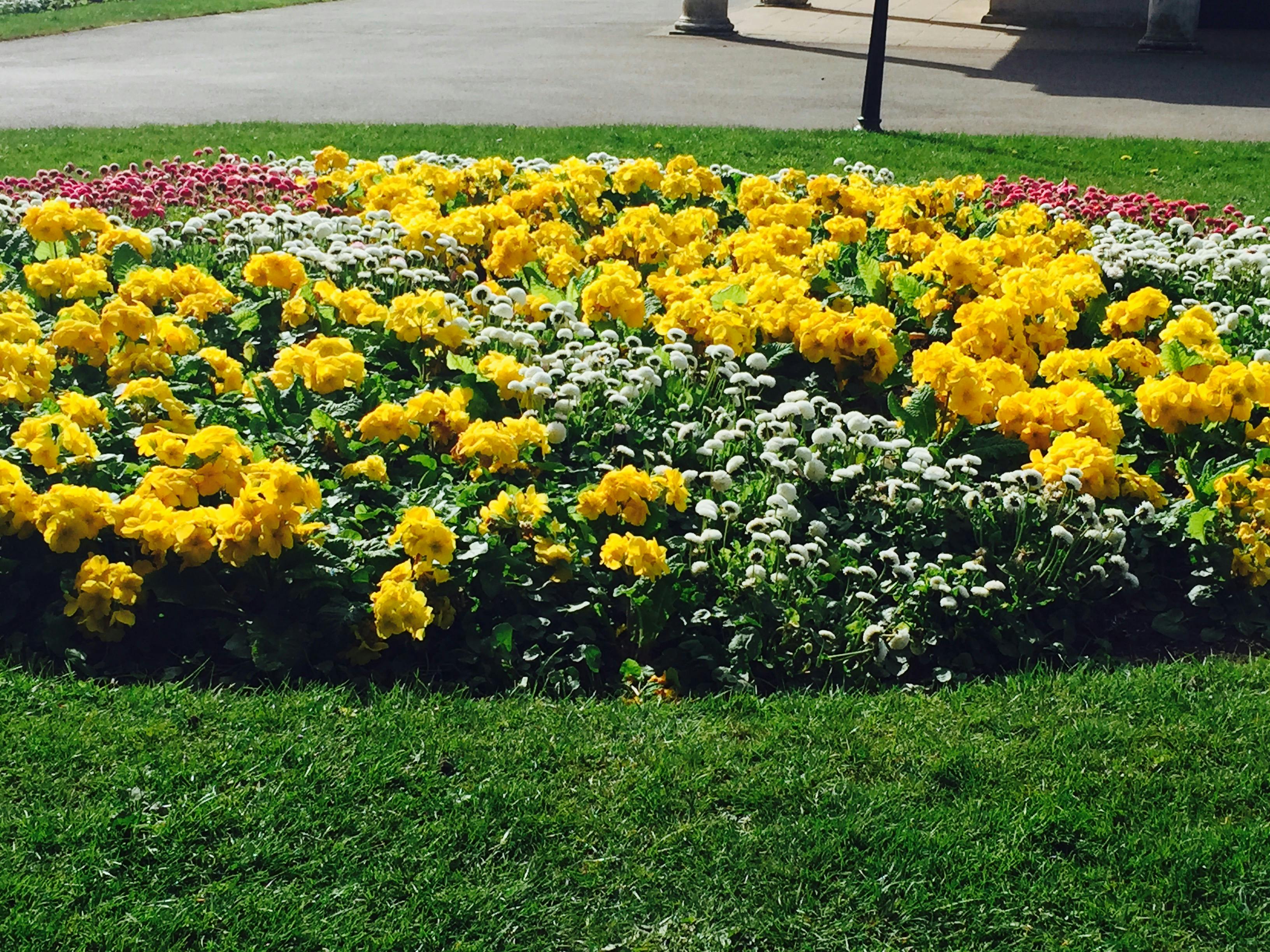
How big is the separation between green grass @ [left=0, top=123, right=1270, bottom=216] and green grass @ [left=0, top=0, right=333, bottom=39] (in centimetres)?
992

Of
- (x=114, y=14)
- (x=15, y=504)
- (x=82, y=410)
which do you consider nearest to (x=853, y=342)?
(x=82, y=410)

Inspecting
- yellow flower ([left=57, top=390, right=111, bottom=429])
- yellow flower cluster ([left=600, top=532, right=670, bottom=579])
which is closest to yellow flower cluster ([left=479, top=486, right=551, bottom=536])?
yellow flower cluster ([left=600, top=532, right=670, bottom=579])

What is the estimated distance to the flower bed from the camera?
382 cm

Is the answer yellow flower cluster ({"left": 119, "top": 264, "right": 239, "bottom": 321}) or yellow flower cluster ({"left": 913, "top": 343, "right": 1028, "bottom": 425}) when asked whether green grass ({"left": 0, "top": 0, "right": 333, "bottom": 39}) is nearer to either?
yellow flower cluster ({"left": 119, "top": 264, "right": 239, "bottom": 321})

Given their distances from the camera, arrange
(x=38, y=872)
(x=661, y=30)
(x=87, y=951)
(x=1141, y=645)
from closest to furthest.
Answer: (x=87, y=951) < (x=38, y=872) < (x=1141, y=645) < (x=661, y=30)

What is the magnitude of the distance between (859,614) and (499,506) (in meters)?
1.11

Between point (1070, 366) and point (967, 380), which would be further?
point (1070, 366)

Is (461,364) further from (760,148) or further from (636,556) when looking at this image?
(760,148)

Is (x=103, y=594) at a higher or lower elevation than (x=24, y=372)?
lower

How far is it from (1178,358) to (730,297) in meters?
1.72

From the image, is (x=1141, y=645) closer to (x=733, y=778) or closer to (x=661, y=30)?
(x=733, y=778)

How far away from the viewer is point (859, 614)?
156 inches

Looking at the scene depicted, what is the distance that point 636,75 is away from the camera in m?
15.7

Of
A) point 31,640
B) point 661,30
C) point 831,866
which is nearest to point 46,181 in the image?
point 31,640
